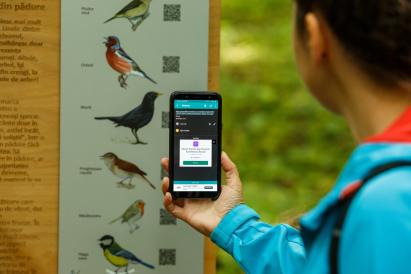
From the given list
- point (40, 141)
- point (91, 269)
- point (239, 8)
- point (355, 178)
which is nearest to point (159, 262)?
point (91, 269)

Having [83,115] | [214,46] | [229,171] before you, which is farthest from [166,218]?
[214,46]

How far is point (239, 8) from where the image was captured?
Result: 21.5ft

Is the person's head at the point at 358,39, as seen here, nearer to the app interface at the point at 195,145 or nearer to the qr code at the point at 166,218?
the app interface at the point at 195,145

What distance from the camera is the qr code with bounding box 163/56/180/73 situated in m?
2.00

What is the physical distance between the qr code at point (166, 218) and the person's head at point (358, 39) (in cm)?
82

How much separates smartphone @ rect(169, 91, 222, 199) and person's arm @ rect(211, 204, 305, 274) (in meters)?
0.10

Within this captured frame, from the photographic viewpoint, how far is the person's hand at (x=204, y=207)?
1.90 meters

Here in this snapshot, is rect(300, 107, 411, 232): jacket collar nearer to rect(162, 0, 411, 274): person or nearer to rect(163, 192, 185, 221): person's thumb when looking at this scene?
rect(162, 0, 411, 274): person

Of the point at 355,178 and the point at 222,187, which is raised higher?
the point at 355,178

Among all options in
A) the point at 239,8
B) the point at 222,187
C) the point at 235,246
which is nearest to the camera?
the point at 235,246

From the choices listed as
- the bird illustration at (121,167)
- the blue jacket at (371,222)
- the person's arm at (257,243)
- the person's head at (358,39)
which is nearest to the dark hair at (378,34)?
the person's head at (358,39)

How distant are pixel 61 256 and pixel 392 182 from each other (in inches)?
44.0

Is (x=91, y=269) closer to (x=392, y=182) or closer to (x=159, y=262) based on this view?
(x=159, y=262)

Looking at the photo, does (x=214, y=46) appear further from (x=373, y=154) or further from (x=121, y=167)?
(x=373, y=154)
